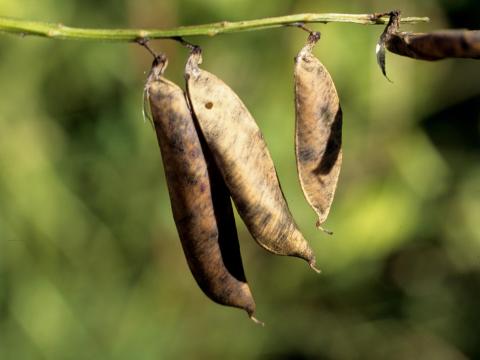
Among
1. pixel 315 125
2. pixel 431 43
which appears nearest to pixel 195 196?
pixel 315 125

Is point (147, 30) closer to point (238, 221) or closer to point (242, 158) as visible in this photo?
point (242, 158)

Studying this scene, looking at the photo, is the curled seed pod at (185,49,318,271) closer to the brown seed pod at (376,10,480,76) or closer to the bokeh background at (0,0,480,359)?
the brown seed pod at (376,10,480,76)

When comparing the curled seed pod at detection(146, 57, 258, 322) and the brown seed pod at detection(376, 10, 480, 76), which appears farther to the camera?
the curled seed pod at detection(146, 57, 258, 322)

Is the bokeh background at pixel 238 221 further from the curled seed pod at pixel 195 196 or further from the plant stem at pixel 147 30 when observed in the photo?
the plant stem at pixel 147 30

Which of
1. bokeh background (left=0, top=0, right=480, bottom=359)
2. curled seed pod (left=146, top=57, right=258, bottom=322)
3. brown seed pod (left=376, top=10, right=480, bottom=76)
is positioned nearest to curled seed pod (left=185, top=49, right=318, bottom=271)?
curled seed pod (left=146, top=57, right=258, bottom=322)

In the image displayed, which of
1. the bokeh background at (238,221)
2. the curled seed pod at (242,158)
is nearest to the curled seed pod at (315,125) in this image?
the curled seed pod at (242,158)

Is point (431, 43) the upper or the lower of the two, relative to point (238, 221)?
upper

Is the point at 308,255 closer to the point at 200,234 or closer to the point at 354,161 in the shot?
the point at 200,234
